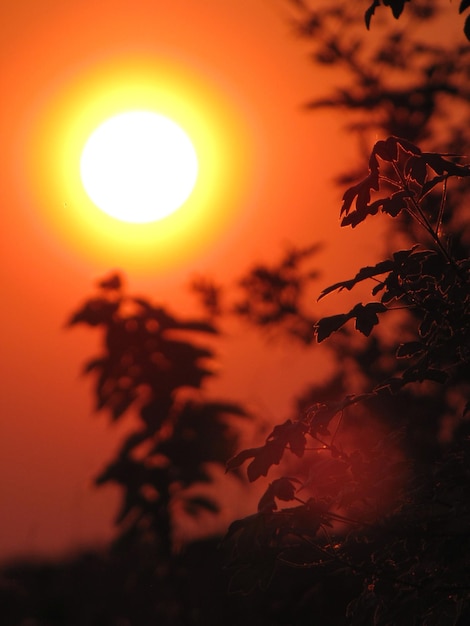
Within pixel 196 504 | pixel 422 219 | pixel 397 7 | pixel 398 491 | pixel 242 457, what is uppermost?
pixel 196 504

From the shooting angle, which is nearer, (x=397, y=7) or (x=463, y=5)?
(x=463, y=5)

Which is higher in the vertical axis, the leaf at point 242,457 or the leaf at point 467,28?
the leaf at point 467,28

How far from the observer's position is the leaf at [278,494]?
9.21ft

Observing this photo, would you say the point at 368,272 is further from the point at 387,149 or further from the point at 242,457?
the point at 242,457

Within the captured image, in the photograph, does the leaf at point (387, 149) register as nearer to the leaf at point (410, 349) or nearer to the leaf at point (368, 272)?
the leaf at point (368, 272)

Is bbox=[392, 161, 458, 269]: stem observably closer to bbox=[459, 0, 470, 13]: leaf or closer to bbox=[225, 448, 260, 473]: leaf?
bbox=[459, 0, 470, 13]: leaf

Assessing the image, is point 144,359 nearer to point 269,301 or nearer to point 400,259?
point 269,301

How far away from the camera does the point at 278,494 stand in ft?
9.24

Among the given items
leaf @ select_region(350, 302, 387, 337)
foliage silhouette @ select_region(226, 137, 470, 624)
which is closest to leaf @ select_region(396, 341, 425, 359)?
foliage silhouette @ select_region(226, 137, 470, 624)

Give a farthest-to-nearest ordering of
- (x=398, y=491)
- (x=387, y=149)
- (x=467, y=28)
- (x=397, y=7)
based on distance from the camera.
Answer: (x=398, y=491)
(x=387, y=149)
(x=397, y=7)
(x=467, y=28)

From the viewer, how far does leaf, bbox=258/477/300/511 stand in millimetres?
2809

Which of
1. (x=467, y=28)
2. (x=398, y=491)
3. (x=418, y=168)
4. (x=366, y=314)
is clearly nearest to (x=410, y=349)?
(x=366, y=314)

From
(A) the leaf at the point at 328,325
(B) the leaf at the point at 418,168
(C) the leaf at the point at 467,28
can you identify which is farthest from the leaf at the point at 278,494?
(C) the leaf at the point at 467,28

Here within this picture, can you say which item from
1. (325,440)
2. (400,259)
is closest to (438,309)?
(400,259)
